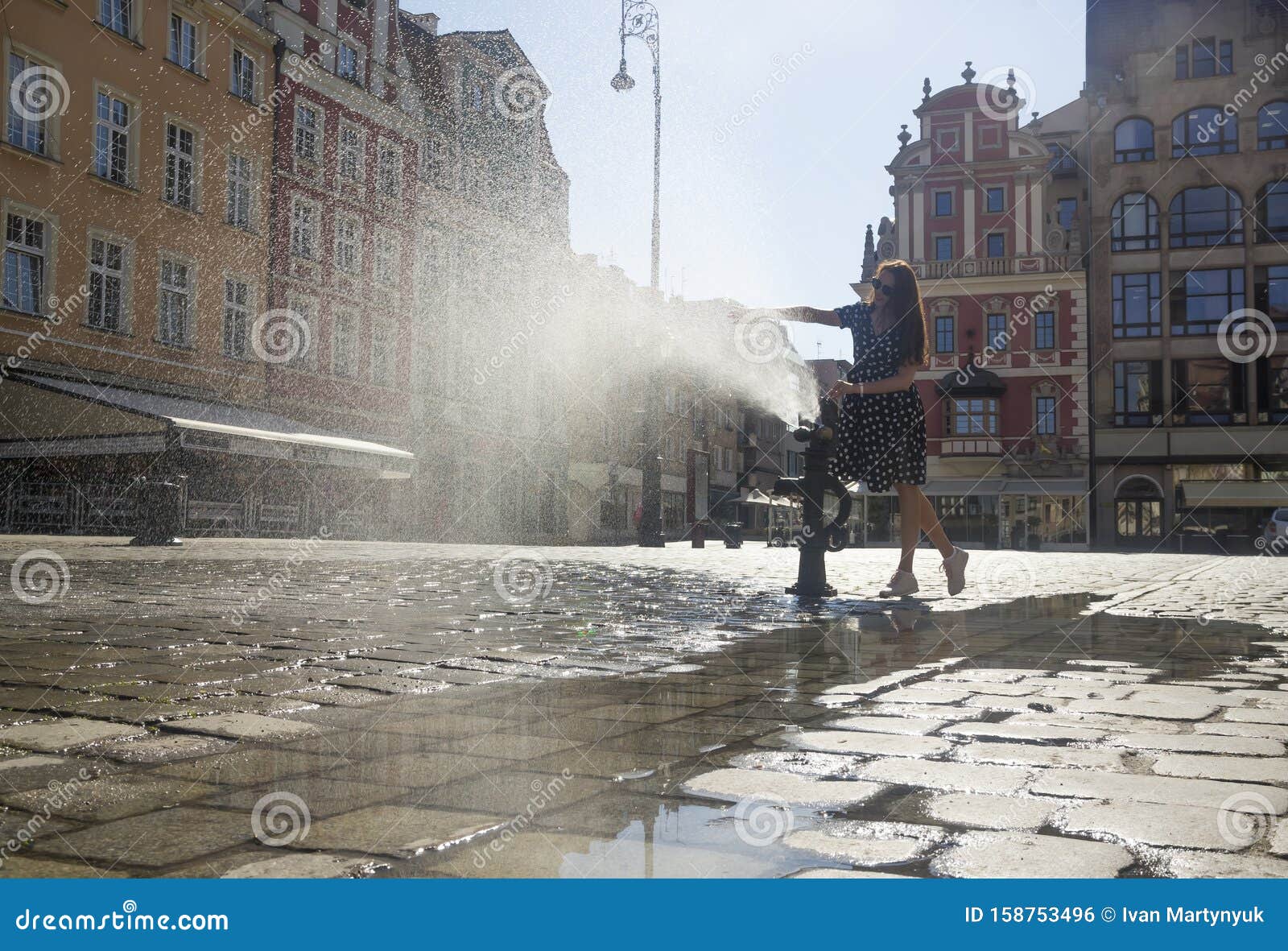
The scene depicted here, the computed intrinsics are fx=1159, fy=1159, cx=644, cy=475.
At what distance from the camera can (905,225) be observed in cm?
4334

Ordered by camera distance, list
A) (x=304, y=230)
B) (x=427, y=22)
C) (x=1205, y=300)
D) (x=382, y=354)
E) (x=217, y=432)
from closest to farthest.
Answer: (x=217, y=432) < (x=304, y=230) < (x=382, y=354) < (x=427, y=22) < (x=1205, y=300)

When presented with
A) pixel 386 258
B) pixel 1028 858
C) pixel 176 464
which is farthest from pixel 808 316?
pixel 386 258

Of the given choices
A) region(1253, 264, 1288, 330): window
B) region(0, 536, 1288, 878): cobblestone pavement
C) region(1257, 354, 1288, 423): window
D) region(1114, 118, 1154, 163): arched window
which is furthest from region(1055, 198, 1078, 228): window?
region(0, 536, 1288, 878): cobblestone pavement

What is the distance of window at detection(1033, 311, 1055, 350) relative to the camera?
42875 mm

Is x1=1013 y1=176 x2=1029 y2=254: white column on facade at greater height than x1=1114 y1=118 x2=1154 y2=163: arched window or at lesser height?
lesser

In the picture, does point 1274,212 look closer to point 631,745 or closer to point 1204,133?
point 1204,133

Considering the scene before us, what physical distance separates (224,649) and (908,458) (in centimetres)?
487

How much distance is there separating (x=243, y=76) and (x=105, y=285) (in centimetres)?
727

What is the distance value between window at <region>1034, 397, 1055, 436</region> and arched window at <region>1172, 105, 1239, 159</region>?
994 centimetres

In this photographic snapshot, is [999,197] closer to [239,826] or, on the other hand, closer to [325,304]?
[325,304]

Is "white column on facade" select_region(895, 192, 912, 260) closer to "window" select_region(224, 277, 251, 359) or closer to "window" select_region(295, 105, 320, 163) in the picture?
"window" select_region(295, 105, 320, 163)

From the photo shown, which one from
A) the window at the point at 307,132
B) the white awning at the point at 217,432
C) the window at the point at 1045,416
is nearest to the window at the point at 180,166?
the window at the point at 307,132

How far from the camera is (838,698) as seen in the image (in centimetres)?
402

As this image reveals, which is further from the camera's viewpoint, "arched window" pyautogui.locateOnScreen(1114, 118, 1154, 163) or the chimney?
"arched window" pyautogui.locateOnScreen(1114, 118, 1154, 163)
